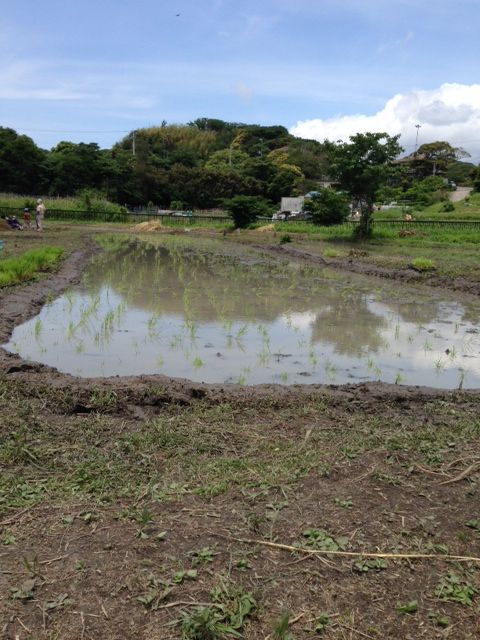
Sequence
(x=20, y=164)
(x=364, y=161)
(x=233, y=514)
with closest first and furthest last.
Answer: (x=233, y=514)
(x=364, y=161)
(x=20, y=164)

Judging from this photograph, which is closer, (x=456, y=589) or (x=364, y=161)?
(x=456, y=589)

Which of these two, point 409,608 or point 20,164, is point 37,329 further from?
point 20,164

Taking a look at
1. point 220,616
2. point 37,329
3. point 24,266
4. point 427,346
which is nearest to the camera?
point 220,616

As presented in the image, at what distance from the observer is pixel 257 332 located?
24.9ft

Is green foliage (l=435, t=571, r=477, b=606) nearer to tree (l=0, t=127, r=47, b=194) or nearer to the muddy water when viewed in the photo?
the muddy water

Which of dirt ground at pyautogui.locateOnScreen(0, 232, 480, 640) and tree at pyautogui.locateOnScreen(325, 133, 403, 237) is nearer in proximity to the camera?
dirt ground at pyautogui.locateOnScreen(0, 232, 480, 640)

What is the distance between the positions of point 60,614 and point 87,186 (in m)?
41.5

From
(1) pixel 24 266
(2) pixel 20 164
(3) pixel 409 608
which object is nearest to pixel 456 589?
(3) pixel 409 608

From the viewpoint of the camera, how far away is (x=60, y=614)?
221 centimetres

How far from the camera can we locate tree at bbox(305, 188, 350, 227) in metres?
25.9

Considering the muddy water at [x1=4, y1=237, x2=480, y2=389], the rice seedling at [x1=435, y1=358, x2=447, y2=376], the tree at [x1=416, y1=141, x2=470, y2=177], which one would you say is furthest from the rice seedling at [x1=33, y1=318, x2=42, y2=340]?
the tree at [x1=416, y1=141, x2=470, y2=177]

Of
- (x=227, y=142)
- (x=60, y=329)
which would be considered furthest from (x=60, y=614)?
(x=227, y=142)

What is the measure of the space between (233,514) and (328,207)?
80.0 feet

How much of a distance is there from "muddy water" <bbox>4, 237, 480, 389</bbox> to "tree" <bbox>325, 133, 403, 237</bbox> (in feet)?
27.3
